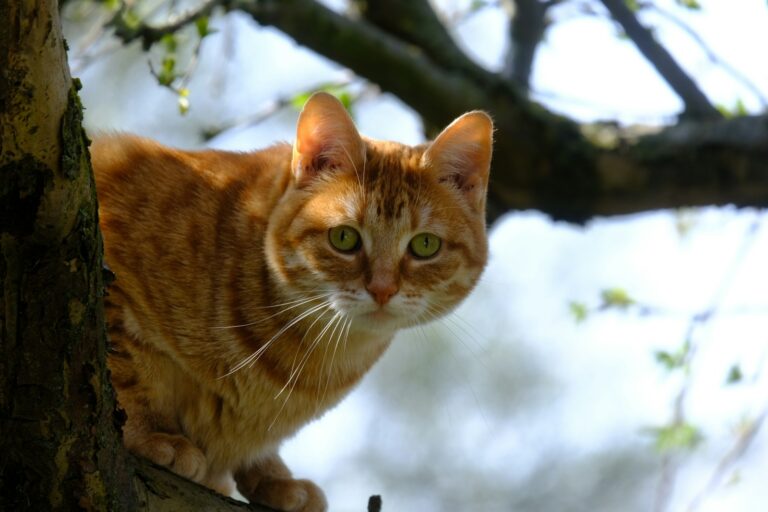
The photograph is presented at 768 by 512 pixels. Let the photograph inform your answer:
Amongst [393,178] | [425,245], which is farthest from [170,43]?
[425,245]

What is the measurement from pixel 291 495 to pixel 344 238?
88 centimetres

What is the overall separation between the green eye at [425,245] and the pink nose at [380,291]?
9.4 inches

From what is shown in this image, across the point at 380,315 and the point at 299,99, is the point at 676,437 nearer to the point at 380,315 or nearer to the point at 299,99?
the point at 380,315

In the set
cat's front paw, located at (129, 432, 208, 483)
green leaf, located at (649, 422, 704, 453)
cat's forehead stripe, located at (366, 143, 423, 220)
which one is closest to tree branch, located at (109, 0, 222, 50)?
cat's forehead stripe, located at (366, 143, 423, 220)

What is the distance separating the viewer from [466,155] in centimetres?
360

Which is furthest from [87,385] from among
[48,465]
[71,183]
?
[71,183]

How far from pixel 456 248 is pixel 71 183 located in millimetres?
1693

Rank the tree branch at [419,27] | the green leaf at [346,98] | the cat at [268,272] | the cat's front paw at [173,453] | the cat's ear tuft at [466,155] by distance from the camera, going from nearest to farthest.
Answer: the cat's front paw at [173,453] → the cat at [268,272] → the cat's ear tuft at [466,155] → the green leaf at [346,98] → the tree branch at [419,27]

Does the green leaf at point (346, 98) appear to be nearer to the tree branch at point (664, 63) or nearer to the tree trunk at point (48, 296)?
the tree branch at point (664, 63)

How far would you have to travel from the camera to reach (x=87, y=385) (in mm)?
2271

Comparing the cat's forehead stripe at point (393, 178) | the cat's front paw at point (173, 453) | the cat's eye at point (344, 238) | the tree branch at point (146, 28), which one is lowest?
the cat's front paw at point (173, 453)

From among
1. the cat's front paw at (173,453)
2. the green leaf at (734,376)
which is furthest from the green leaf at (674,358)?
the cat's front paw at (173,453)

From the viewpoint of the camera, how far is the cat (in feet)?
10.6

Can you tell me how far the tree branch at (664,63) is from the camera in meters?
4.39
